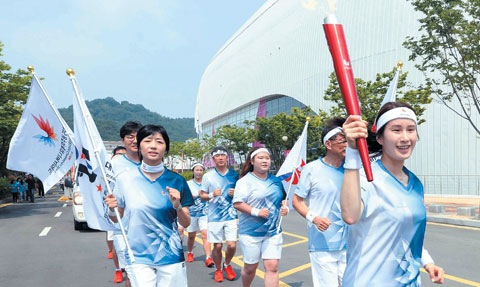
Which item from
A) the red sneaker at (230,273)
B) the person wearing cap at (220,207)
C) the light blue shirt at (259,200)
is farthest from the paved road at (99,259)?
the light blue shirt at (259,200)

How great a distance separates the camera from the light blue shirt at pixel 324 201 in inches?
151

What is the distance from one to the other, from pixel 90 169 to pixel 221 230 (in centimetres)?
297

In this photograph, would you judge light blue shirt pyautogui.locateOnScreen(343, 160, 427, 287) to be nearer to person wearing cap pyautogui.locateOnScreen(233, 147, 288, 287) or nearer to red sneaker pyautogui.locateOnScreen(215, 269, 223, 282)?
person wearing cap pyautogui.locateOnScreen(233, 147, 288, 287)

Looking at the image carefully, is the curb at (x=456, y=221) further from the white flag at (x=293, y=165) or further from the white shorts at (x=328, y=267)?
the white shorts at (x=328, y=267)

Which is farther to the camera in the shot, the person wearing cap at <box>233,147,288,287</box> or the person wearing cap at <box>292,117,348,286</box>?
the person wearing cap at <box>233,147,288,287</box>

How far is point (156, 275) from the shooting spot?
3.26 m

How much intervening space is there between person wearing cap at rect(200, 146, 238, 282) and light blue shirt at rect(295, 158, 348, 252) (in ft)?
7.67

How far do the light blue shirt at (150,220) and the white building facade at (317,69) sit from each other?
1885 mm

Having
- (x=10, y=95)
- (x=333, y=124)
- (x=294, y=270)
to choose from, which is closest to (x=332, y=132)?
(x=333, y=124)

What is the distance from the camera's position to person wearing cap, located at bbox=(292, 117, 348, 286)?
148 inches

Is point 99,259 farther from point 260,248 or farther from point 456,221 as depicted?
point 456,221

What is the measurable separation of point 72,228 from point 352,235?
11.6 meters

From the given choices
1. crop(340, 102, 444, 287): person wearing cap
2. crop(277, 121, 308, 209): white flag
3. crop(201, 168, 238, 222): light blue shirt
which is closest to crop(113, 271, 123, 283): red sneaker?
crop(201, 168, 238, 222): light blue shirt

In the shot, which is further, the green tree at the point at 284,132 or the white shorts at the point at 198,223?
the green tree at the point at 284,132
